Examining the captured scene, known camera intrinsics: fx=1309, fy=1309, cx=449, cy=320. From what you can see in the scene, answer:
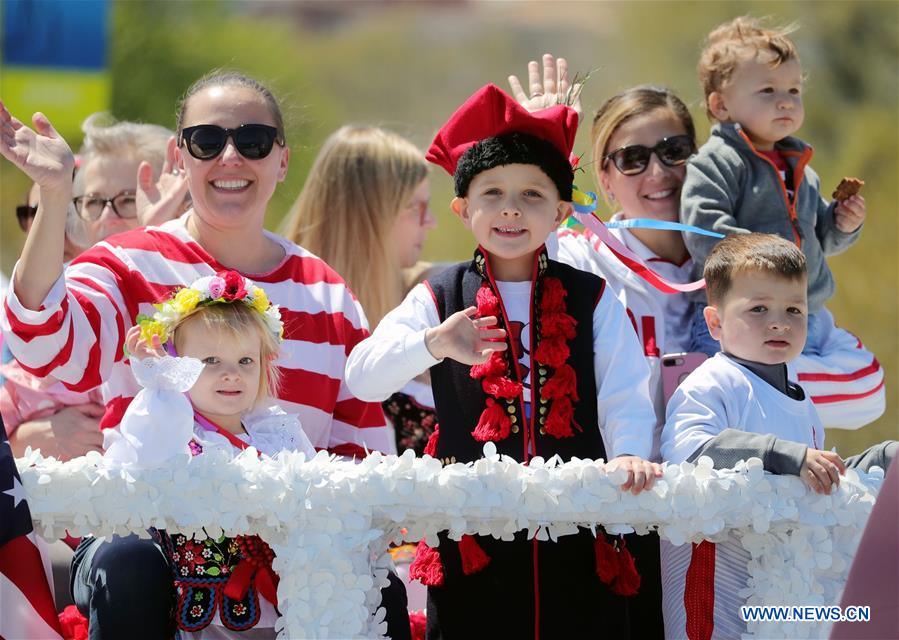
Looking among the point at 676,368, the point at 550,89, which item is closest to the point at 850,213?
the point at 676,368

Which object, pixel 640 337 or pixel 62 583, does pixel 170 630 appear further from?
pixel 640 337

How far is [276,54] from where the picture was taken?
28.6 meters

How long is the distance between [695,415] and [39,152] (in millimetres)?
1792

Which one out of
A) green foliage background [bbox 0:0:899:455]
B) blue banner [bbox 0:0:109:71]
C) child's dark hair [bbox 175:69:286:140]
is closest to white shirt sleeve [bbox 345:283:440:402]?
child's dark hair [bbox 175:69:286:140]

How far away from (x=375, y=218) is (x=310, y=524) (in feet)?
7.99

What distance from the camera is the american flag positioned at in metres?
2.85

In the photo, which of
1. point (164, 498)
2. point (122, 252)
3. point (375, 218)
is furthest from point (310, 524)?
point (375, 218)

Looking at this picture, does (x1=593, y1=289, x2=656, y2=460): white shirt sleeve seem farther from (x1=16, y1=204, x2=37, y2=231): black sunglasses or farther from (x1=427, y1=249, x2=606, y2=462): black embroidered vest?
(x1=16, y1=204, x2=37, y2=231): black sunglasses

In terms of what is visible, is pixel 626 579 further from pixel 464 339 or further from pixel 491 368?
pixel 464 339

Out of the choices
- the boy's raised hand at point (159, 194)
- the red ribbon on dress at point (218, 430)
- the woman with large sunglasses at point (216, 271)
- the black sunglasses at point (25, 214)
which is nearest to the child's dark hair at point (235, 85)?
the woman with large sunglasses at point (216, 271)

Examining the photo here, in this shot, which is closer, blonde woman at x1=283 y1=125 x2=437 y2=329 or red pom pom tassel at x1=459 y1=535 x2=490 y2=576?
red pom pom tassel at x1=459 y1=535 x2=490 y2=576

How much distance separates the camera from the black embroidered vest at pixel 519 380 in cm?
337

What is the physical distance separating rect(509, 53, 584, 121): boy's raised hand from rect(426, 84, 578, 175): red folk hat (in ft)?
0.81

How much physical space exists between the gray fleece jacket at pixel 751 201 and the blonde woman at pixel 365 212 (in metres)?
1.31
